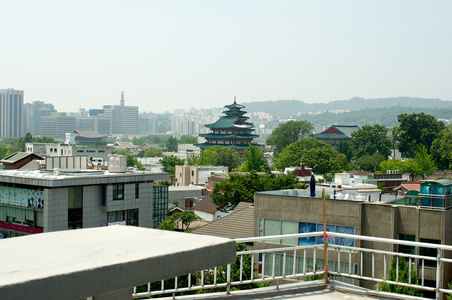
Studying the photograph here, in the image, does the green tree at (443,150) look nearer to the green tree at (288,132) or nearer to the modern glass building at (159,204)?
the green tree at (288,132)

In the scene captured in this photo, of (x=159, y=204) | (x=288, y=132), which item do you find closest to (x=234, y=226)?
(x=159, y=204)

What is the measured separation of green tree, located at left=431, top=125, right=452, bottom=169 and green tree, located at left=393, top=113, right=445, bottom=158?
5.78 metres

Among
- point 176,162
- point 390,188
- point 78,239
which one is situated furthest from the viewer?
point 176,162

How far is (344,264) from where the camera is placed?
14.8 metres

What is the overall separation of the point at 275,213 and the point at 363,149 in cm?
7379

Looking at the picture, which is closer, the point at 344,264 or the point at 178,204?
the point at 344,264

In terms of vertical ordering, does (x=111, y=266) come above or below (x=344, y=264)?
above

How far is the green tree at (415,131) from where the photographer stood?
8100cm

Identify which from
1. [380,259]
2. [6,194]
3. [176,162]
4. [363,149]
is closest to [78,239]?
[380,259]

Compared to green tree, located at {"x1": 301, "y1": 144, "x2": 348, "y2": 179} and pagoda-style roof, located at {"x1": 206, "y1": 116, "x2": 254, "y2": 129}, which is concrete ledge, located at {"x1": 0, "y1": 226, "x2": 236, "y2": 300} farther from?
pagoda-style roof, located at {"x1": 206, "y1": 116, "x2": 254, "y2": 129}

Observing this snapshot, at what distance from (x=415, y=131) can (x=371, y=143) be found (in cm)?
823

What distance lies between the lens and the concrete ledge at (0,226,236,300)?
9.48 feet

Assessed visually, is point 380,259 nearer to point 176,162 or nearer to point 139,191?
point 139,191

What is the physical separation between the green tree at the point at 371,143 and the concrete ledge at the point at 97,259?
3290 inches
